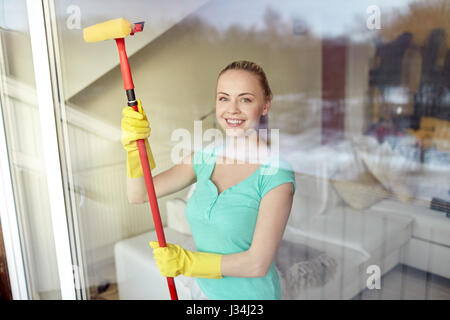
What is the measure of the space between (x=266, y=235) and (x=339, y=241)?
2.82ft

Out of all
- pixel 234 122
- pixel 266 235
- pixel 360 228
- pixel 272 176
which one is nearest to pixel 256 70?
pixel 234 122

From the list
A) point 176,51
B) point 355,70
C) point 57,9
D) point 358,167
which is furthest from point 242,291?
point 355,70

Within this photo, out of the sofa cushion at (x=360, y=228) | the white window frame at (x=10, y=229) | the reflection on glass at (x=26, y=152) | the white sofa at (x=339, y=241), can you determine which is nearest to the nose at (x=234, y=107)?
the white sofa at (x=339, y=241)

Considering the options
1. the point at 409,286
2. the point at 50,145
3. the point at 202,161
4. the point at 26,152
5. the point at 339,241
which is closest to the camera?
the point at 202,161

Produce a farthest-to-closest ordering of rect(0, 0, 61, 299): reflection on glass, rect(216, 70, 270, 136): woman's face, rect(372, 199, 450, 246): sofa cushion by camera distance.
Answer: rect(0, 0, 61, 299): reflection on glass < rect(372, 199, 450, 246): sofa cushion < rect(216, 70, 270, 136): woman's face

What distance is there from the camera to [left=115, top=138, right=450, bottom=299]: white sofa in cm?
94

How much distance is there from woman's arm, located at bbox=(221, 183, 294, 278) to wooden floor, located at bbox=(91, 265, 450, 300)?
1.09 ft

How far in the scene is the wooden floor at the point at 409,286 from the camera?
0.89 metres

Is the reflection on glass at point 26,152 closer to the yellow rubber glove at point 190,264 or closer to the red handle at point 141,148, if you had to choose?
the red handle at point 141,148

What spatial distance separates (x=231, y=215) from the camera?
799 millimetres

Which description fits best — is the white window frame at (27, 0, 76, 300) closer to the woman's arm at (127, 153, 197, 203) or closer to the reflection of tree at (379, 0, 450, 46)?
the woman's arm at (127, 153, 197, 203)

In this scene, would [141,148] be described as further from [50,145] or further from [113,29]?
[50,145]

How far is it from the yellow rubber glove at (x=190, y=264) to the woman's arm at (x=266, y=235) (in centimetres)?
3

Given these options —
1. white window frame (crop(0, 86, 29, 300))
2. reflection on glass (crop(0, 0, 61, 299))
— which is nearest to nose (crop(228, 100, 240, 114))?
reflection on glass (crop(0, 0, 61, 299))
